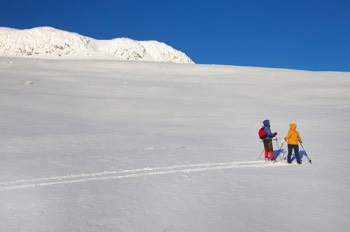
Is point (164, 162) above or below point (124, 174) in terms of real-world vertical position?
above

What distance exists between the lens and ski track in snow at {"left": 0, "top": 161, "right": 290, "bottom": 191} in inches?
379

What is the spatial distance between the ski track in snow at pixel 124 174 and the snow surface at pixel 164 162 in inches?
1.1

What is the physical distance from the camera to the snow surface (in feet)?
23.5

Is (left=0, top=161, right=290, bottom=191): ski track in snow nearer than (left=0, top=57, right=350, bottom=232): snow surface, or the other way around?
(left=0, top=57, right=350, bottom=232): snow surface

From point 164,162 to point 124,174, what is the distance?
6.46 ft

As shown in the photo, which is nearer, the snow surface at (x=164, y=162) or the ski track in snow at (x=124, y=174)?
the snow surface at (x=164, y=162)

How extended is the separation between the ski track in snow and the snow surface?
3cm

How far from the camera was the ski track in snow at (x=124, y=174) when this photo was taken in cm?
963

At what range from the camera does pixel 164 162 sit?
12414 mm

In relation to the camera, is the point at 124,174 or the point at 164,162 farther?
the point at 164,162

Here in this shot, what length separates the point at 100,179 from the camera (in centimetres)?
1006

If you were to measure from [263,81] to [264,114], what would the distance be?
1865 centimetres

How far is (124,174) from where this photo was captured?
423 inches

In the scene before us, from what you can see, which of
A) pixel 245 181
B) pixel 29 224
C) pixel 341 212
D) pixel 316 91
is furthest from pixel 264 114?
pixel 29 224
